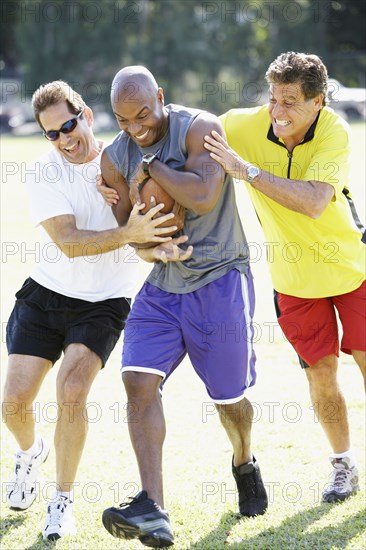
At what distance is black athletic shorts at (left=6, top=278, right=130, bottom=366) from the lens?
5.00 meters

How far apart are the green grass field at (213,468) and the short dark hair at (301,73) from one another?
224 cm

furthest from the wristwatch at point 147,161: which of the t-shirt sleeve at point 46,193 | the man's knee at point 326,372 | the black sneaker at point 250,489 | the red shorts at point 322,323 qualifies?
the black sneaker at point 250,489

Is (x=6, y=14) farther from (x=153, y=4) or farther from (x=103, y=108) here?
(x=103, y=108)

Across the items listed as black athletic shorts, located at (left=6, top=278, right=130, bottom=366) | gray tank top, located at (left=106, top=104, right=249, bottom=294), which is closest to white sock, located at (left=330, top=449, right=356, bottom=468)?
gray tank top, located at (left=106, top=104, right=249, bottom=294)

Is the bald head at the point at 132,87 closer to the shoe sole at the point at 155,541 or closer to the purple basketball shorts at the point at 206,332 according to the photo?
the purple basketball shorts at the point at 206,332

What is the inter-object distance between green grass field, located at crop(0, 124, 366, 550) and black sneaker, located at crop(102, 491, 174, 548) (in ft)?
2.01

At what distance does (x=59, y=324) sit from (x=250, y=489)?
4.57 ft

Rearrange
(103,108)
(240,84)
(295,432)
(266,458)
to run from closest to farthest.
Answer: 1. (266,458)
2. (295,432)
3. (103,108)
4. (240,84)

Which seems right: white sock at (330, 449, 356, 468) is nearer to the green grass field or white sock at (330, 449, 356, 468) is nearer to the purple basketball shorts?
the green grass field

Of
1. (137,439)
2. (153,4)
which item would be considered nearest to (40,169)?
(137,439)

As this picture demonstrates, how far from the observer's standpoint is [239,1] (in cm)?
5175

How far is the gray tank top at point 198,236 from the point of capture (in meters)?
4.58

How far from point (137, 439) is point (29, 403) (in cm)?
94

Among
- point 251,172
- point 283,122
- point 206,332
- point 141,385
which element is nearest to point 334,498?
point 206,332
